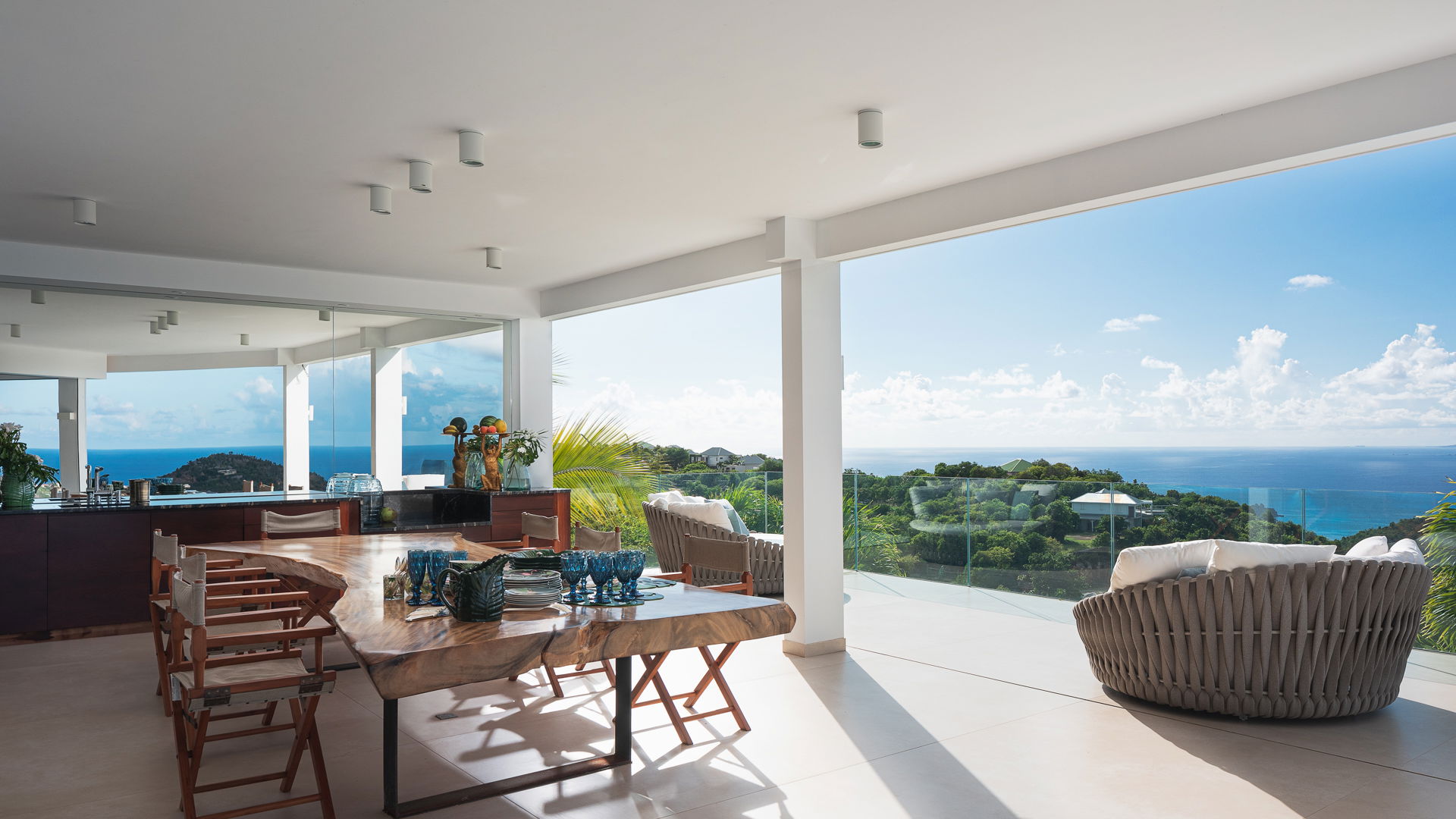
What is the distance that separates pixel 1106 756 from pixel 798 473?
254cm

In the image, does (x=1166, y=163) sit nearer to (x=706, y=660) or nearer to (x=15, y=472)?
(x=706, y=660)

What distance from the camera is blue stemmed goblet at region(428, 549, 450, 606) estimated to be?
10.2 ft

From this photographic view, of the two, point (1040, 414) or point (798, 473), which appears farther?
point (1040, 414)

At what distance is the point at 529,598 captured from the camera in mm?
3039

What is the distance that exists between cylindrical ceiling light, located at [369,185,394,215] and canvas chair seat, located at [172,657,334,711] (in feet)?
8.44

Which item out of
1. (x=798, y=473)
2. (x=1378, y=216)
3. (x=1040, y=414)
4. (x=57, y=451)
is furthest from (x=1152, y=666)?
(x=1040, y=414)

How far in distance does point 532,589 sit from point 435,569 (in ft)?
1.14

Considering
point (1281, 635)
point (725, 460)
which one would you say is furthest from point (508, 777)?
point (725, 460)

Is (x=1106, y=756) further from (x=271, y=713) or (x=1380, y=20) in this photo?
(x=271, y=713)

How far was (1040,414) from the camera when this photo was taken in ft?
64.6

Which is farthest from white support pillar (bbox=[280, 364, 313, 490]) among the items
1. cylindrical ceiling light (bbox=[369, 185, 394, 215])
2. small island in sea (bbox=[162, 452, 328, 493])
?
cylindrical ceiling light (bbox=[369, 185, 394, 215])

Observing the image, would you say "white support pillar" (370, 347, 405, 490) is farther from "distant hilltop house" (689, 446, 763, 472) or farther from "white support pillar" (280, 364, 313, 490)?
"distant hilltop house" (689, 446, 763, 472)

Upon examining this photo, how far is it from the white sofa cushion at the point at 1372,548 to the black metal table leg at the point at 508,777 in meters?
3.37

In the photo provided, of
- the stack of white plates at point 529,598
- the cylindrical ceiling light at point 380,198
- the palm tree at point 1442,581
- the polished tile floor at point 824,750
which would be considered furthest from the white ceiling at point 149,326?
the palm tree at point 1442,581
